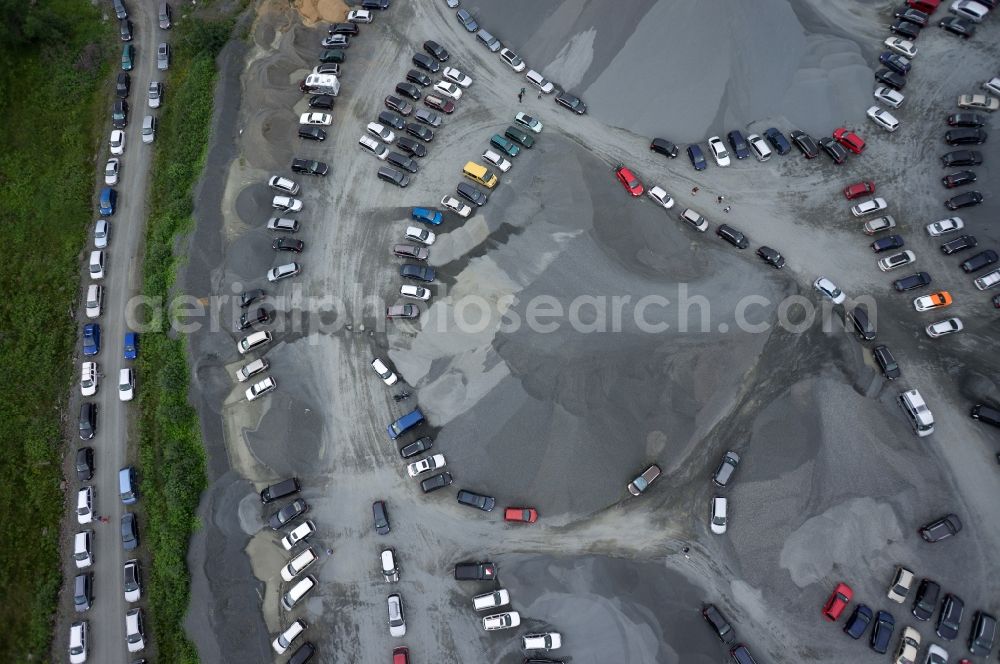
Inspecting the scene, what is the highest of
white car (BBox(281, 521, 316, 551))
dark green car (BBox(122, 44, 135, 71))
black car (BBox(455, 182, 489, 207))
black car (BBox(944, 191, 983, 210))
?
dark green car (BBox(122, 44, 135, 71))

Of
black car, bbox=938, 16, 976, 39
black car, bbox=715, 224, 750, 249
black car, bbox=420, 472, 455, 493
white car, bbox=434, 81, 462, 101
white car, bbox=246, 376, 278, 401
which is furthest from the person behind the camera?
white car, bbox=434, 81, 462, 101

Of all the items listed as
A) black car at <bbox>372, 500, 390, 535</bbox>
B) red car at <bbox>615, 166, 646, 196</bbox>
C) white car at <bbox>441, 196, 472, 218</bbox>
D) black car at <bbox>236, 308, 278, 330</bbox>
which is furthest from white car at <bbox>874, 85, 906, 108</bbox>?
black car at <bbox>236, 308, 278, 330</bbox>

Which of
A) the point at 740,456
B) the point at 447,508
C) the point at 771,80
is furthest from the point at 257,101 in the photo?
the point at 740,456

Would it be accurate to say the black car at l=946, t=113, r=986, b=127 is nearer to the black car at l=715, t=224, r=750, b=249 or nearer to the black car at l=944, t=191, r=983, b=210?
the black car at l=944, t=191, r=983, b=210

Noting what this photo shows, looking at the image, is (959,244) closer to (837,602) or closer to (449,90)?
(837,602)

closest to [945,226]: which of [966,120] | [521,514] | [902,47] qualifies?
[966,120]

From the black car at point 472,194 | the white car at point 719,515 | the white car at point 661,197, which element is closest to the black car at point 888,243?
the white car at point 661,197

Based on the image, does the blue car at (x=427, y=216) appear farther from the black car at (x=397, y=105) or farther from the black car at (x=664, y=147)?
the black car at (x=664, y=147)
